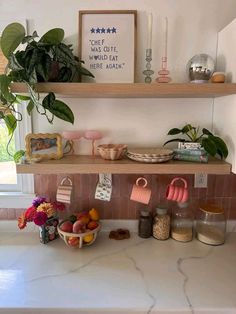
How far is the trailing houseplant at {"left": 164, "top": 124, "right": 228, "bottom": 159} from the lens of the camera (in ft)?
3.53

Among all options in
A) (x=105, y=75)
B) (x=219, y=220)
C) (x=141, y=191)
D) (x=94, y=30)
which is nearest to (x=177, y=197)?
(x=141, y=191)

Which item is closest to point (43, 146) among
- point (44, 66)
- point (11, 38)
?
point (44, 66)

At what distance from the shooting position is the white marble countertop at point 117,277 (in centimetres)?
85

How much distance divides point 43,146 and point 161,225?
73 centimetres

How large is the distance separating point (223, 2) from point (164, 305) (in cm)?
139

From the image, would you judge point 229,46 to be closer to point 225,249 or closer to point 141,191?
point 141,191

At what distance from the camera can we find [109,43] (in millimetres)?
1210

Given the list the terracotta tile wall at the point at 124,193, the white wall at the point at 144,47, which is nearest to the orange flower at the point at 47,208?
the terracotta tile wall at the point at 124,193

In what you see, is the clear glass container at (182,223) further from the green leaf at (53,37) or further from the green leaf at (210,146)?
the green leaf at (53,37)

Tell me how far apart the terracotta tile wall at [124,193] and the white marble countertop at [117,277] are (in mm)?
145

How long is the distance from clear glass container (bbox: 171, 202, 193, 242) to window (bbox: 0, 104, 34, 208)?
80cm

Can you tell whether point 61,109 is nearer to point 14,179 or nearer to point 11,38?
point 11,38

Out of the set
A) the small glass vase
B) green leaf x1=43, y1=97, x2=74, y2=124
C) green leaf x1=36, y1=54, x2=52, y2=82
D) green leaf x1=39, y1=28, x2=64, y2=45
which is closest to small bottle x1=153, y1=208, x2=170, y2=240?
the small glass vase

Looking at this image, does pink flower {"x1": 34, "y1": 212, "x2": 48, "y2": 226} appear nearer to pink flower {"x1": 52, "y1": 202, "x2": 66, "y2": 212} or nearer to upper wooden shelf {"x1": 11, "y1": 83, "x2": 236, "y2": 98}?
pink flower {"x1": 52, "y1": 202, "x2": 66, "y2": 212}
